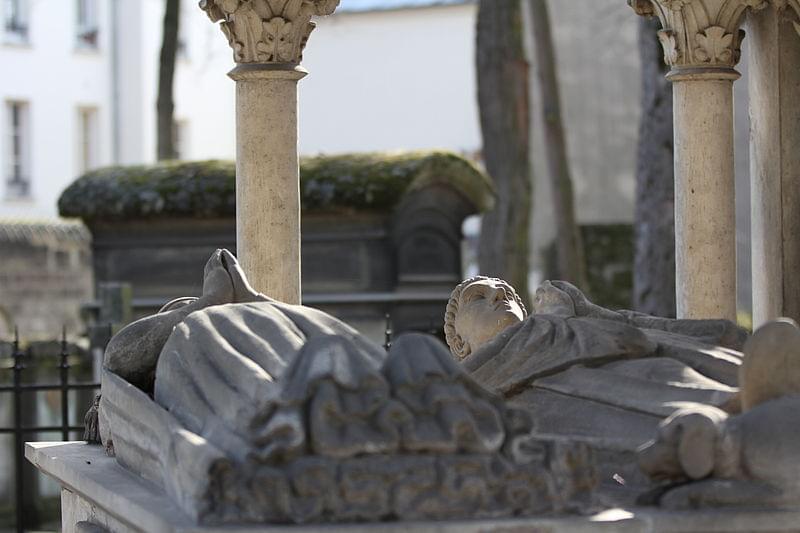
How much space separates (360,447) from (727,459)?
0.97 metres

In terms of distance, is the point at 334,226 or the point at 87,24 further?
the point at 87,24

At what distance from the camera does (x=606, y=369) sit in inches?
208

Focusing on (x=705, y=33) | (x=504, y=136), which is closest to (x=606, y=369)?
(x=705, y=33)

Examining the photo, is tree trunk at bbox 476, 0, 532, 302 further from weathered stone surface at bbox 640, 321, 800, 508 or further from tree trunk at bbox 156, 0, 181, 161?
weathered stone surface at bbox 640, 321, 800, 508

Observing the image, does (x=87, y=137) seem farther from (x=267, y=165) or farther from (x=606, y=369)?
(x=606, y=369)

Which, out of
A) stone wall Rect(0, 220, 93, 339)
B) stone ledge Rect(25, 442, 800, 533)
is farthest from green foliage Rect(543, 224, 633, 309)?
stone ledge Rect(25, 442, 800, 533)

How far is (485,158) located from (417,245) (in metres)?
2.38

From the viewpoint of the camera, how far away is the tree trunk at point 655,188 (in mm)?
13953

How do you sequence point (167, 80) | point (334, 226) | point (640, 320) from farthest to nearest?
point (167, 80)
point (334, 226)
point (640, 320)

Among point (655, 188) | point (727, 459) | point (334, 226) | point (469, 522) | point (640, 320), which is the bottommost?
point (469, 522)

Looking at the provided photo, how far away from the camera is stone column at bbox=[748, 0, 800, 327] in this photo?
777 centimetres

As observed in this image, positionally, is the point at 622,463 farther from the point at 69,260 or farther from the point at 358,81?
the point at 358,81

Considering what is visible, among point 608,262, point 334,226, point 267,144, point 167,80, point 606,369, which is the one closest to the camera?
point 606,369

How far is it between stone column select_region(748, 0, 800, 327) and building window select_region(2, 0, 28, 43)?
25.9 m
